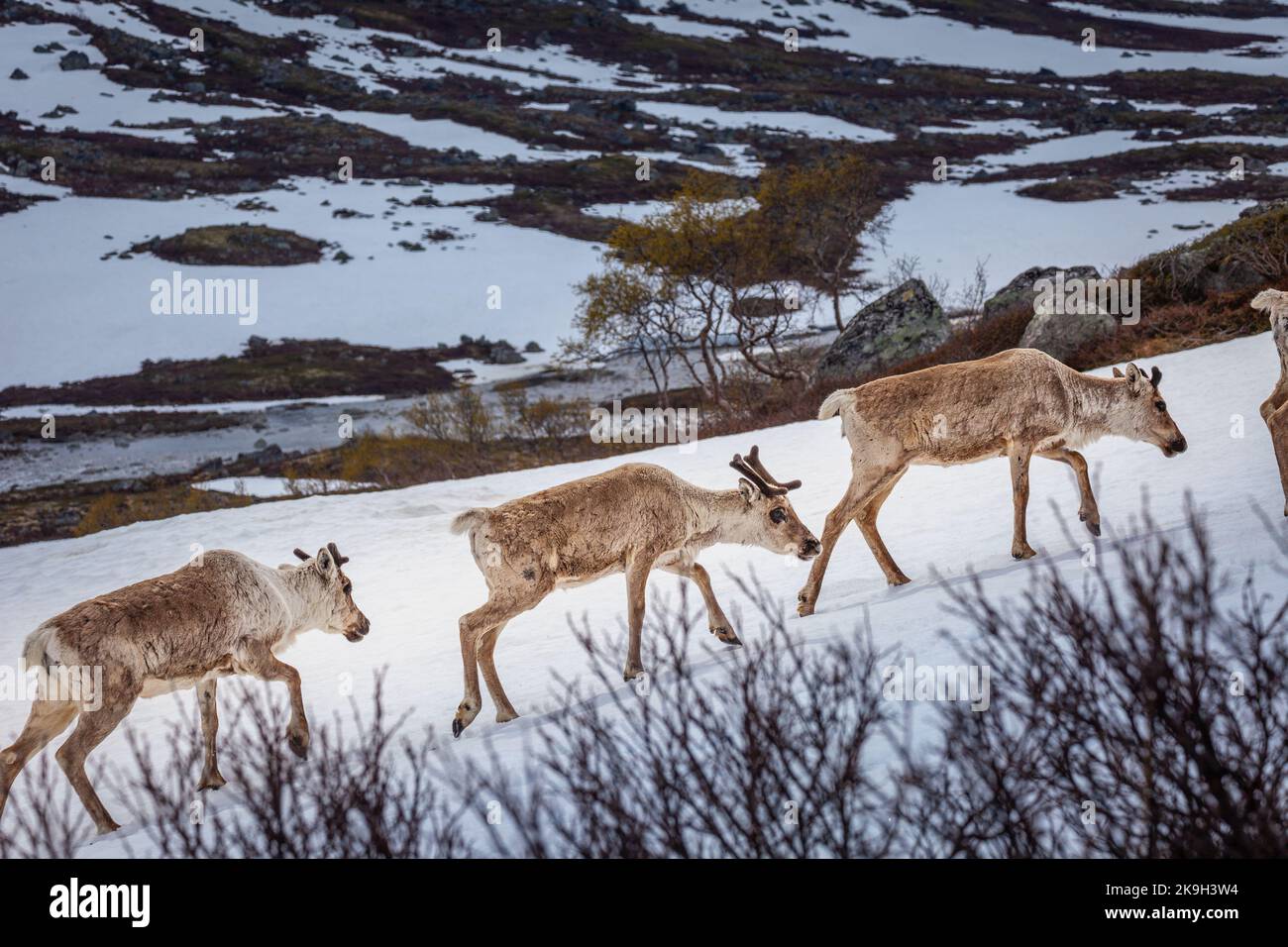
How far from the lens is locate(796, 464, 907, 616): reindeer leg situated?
906 centimetres

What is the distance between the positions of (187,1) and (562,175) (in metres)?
50.7

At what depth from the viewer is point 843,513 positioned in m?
9.12

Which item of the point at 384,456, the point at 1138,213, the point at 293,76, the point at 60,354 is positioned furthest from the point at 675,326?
the point at 293,76

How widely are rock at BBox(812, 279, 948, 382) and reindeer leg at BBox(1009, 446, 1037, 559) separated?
1952 centimetres

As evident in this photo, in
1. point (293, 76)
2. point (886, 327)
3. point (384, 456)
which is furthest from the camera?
point (293, 76)

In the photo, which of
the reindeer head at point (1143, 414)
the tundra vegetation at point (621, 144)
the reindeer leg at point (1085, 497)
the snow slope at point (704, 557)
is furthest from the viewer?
the tundra vegetation at point (621, 144)

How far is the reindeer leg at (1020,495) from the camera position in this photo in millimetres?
9031

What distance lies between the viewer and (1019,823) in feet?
11.7

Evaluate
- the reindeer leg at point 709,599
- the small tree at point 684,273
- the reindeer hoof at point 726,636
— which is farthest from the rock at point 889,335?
the reindeer hoof at point 726,636

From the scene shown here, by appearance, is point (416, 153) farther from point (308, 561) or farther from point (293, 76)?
point (308, 561)

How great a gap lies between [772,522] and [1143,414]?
3352mm

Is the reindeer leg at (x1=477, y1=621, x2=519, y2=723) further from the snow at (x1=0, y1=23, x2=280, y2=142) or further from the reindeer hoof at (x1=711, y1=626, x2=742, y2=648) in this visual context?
the snow at (x1=0, y1=23, x2=280, y2=142)

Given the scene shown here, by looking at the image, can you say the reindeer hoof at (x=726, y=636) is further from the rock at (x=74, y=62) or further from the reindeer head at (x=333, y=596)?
the rock at (x=74, y=62)

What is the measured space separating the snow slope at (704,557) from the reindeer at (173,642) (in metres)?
0.43
